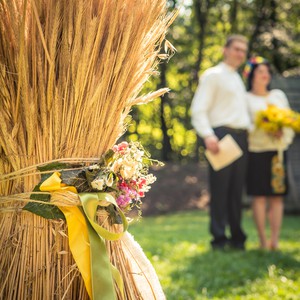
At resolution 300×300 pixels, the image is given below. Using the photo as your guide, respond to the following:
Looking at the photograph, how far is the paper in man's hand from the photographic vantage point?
5418mm

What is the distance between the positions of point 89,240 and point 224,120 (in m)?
3.86

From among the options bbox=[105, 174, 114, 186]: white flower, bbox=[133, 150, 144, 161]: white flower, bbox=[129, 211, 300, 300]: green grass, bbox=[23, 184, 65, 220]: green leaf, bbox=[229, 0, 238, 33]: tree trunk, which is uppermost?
bbox=[229, 0, 238, 33]: tree trunk

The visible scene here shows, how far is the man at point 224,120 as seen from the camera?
555cm

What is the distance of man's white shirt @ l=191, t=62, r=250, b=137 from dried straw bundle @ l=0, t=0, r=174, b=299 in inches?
142

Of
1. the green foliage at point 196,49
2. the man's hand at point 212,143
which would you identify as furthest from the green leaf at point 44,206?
the green foliage at point 196,49

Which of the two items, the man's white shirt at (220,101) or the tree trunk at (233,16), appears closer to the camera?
the man's white shirt at (220,101)

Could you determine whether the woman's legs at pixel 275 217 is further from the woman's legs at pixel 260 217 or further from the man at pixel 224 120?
the man at pixel 224 120

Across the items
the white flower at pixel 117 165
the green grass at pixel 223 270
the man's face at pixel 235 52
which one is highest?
the man's face at pixel 235 52

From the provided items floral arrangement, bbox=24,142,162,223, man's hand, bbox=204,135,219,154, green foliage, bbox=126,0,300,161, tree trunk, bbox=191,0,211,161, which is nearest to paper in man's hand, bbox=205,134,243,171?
man's hand, bbox=204,135,219,154

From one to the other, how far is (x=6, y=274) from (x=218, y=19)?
18.9m

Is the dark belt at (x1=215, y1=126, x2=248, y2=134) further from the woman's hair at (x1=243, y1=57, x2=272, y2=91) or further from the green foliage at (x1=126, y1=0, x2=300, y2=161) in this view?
the green foliage at (x1=126, y1=0, x2=300, y2=161)

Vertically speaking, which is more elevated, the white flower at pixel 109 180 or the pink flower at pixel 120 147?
the pink flower at pixel 120 147

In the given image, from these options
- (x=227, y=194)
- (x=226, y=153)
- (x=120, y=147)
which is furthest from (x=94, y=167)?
(x=227, y=194)

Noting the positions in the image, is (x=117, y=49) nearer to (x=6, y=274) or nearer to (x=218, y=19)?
(x=6, y=274)
